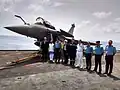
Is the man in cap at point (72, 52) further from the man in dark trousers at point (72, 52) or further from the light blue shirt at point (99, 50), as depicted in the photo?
the light blue shirt at point (99, 50)

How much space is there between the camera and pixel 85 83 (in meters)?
9.99

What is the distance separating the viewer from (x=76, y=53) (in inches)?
604

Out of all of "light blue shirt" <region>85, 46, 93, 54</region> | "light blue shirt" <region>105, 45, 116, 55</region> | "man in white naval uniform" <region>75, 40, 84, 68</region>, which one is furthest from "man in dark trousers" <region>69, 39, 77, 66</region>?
"light blue shirt" <region>105, 45, 116, 55</region>

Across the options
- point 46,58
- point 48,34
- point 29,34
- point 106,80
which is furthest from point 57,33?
point 106,80

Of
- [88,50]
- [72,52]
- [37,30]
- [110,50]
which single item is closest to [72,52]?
[72,52]

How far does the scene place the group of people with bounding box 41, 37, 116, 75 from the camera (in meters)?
12.5

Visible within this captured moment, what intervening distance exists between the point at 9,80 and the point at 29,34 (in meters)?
9.79

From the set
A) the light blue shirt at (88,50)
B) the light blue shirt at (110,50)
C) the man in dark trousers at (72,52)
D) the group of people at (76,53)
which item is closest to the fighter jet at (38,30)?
the group of people at (76,53)

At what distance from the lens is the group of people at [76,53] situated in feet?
40.9

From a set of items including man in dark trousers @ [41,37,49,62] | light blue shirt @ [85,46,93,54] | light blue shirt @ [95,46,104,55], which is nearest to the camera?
light blue shirt @ [95,46,104,55]

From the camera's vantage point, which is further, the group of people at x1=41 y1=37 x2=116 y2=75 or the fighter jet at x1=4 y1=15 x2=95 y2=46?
the fighter jet at x1=4 y1=15 x2=95 y2=46

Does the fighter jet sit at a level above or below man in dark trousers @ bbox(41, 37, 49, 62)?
above

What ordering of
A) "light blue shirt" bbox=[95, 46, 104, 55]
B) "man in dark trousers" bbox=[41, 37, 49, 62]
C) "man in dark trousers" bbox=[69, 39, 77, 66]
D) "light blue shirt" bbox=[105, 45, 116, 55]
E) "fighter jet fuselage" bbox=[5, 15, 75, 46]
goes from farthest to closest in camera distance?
"fighter jet fuselage" bbox=[5, 15, 75, 46], "man in dark trousers" bbox=[41, 37, 49, 62], "man in dark trousers" bbox=[69, 39, 77, 66], "light blue shirt" bbox=[95, 46, 104, 55], "light blue shirt" bbox=[105, 45, 116, 55]

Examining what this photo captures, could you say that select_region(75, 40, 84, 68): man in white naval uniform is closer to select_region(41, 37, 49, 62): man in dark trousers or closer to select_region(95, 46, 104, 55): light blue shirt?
select_region(95, 46, 104, 55): light blue shirt
